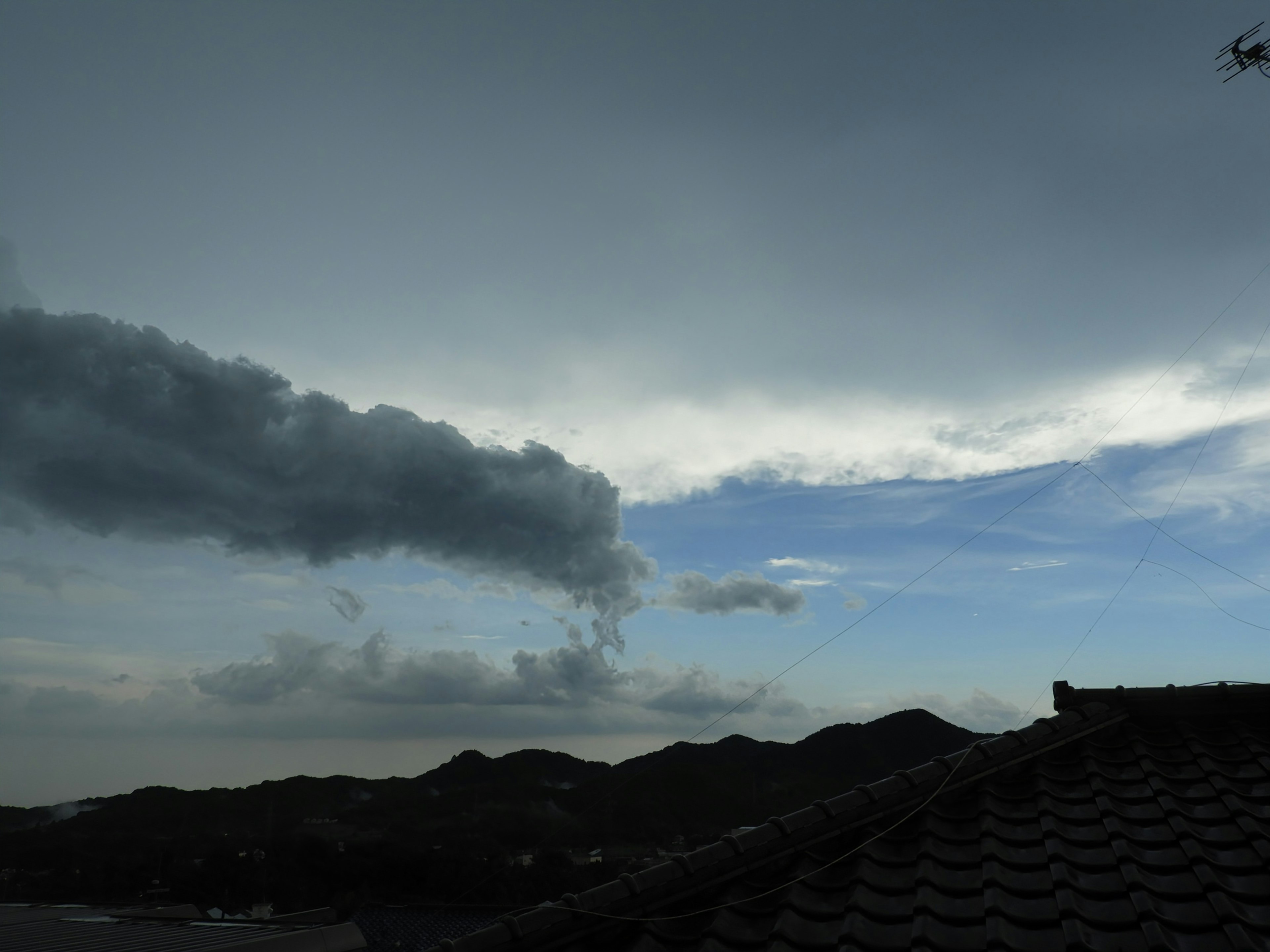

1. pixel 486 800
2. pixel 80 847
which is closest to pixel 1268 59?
pixel 486 800

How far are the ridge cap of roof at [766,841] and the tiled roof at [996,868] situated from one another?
0.01 metres

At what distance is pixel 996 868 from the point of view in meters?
5.53

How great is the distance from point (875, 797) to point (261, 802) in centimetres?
6679

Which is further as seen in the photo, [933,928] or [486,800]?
[486,800]

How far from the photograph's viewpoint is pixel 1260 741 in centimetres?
746

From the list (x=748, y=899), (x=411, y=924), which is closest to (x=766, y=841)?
(x=748, y=899)

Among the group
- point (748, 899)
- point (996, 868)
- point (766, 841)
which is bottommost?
point (748, 899)

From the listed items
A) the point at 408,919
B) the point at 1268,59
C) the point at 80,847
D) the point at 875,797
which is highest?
the point at 1268,59

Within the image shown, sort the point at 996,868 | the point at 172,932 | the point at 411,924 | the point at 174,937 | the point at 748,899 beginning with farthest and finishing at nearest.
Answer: the point at 411,924
the point at 172,932
the point at 174,937
the point at 748,899
the point at 996,868

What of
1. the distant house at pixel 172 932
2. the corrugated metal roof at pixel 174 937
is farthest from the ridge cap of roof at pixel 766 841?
the corrugated metal roof at pixel 174 937

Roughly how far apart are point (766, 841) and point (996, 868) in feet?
5.80

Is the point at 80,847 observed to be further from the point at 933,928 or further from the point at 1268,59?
the point at 1268,59

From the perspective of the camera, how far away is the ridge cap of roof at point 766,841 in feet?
18.4

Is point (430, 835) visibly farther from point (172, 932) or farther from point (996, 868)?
point (996, 868)
